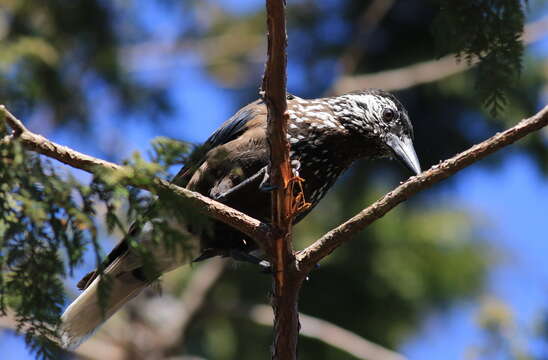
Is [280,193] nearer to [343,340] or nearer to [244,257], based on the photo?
[244,257]

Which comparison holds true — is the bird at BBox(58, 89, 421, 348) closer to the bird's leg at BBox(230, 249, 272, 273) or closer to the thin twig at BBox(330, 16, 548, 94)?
the bird's leg at BBox(230, 249, 272, 273)

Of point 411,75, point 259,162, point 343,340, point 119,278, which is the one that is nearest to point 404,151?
point 259,162

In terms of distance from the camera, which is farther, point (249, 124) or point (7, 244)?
point (249, 124)

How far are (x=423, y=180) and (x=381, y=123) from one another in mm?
1328

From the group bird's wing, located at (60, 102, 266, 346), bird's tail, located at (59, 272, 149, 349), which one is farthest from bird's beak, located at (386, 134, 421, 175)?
bird's tail, located at (59, 272, 149, 349)

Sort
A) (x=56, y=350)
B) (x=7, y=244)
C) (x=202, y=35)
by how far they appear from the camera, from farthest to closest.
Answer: (x=202, y=35) < (x=56, y=350) < (x=7, y=244)

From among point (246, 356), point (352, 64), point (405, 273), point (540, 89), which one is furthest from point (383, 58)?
point (246, 356)

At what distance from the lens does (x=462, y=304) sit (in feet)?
24.9

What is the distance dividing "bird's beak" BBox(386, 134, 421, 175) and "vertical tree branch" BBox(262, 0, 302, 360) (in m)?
1.17

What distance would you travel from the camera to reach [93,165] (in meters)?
2.53

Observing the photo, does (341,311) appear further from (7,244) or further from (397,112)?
(7,244)

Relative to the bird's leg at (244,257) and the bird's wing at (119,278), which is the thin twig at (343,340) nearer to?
the bird's leg at (244,257)

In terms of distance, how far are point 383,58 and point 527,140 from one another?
1.57 meters

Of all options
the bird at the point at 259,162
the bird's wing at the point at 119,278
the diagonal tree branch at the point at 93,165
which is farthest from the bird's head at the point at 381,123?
the diagonal tree branch at the point at 93,165
